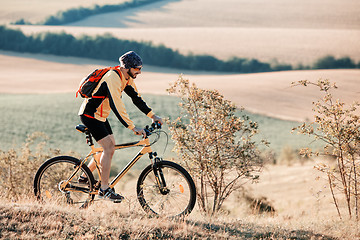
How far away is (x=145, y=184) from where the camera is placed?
17.6 feet

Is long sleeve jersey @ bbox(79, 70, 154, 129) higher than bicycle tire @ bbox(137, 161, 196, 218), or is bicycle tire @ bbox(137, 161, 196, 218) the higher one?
long sleeve jersey @ bbox(79, 70, 154, 129)

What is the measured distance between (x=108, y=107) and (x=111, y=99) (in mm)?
415

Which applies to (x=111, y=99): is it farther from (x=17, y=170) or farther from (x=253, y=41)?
(x=253, y=41)

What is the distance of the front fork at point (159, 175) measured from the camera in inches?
208

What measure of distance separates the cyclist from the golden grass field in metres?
0.62

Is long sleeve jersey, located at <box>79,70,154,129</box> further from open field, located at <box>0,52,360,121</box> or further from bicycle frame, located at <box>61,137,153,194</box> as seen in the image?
open field, located at <box>0,52,360,121</box>

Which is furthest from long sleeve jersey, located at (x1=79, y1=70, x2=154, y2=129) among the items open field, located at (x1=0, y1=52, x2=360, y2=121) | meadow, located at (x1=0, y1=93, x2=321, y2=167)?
meadow, located at (x1=0, y1=93, x2=321, y2=167)

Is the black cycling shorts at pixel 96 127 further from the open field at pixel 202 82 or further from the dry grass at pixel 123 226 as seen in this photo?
the open field at pixel 202 82

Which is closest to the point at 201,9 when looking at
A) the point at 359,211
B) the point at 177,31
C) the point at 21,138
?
the point at 177,31

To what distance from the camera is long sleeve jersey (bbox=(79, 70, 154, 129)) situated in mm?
4809

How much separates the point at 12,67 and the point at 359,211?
51.1 metres

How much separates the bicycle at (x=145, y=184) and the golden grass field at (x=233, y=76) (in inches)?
8.7

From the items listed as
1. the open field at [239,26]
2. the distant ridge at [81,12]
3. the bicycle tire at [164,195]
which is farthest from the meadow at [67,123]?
the distant ridge at [81,12]

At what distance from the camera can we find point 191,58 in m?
53.6
